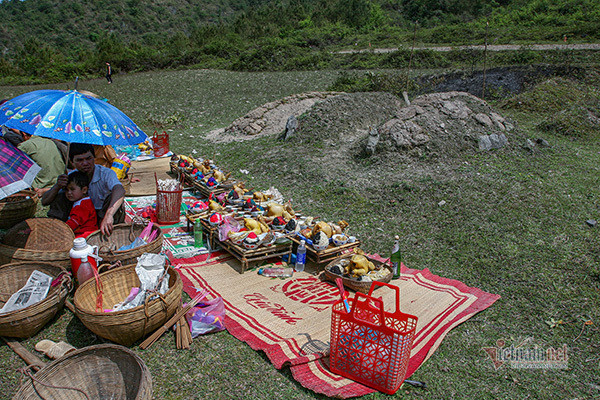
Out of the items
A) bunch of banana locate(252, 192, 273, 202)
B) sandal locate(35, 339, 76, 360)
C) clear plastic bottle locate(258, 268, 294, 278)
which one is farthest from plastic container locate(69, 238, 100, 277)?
bunch of banana locate(252, 192, 273, 202)

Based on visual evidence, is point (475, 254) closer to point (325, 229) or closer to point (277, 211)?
point (325, 229)

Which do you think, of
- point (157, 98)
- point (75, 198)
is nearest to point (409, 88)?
point (157, 98)

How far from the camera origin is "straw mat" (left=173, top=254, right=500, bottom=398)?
11.4 feet

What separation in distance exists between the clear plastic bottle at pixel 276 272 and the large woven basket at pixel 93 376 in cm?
223

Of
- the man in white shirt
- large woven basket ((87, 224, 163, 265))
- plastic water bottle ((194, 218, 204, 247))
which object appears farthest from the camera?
plastic water bottle ((194, 218, 204, 247))

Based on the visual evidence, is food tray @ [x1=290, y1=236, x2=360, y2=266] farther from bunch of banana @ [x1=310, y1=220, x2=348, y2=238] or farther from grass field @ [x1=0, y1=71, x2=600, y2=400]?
grass field @ [x1=0, y1=71, x2=600, y2=400]

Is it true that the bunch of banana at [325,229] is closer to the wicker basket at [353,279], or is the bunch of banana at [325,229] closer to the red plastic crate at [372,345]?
the wicker basket at [353,279]

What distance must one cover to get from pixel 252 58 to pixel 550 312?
27793 millimetres

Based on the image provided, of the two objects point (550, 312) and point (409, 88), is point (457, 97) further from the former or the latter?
point (550, 312)

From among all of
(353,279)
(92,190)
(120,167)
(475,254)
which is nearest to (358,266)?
(353,279)

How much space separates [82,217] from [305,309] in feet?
9.91

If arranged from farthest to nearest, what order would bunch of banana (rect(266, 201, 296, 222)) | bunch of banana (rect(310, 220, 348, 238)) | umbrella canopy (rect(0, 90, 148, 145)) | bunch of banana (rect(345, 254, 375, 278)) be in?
1. bunch of banana (rect(266, 201, 296, 222))
2. bunch of banana (rect(310, 220, 348, 238))
3. bunch of banana (rect(345, 254, 375, 278))
4. umbrella canopy (rect(0, 90, 148, 145))

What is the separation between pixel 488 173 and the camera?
7.82 metres

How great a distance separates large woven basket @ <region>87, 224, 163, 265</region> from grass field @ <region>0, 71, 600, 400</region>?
727 millimetres
